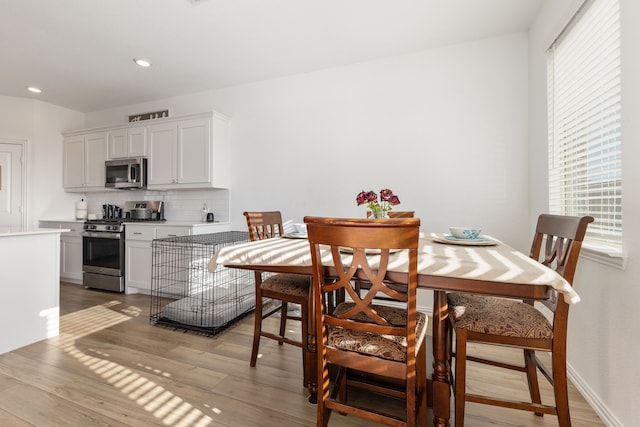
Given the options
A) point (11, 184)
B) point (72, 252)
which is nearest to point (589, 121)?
point (72, 252)

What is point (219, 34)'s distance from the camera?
9.05 feet

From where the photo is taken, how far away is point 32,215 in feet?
14.5

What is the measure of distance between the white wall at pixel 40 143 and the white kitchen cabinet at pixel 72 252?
1.93 feet

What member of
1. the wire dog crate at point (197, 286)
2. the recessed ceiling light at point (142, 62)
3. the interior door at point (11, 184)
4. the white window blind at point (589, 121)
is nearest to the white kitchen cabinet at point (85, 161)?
the interior door at point (11, 184)

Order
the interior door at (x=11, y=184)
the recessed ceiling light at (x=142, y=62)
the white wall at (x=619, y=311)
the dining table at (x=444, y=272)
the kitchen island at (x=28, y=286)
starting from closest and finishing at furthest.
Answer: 1. the dining table at (x=444, y=272)
2. the white wall at (x=619, y=311)
3. the kitchen island at (x=28, y=286)
4. the recessed ceiling light at (x=142, y=62)
5. the interior door at (x=11, y=184)

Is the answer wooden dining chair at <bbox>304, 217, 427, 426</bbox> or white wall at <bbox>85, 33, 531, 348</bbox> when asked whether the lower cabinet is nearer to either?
white wall at <bbox>85, 33, 531, 348</bbox>

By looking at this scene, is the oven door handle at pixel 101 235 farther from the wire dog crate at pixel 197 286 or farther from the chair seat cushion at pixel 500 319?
the chair seat cushion at pixel 500 319

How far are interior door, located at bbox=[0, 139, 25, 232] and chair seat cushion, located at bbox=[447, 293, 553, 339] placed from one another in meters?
5.79

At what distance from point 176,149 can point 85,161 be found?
71.9 inches

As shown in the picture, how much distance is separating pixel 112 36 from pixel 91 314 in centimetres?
271

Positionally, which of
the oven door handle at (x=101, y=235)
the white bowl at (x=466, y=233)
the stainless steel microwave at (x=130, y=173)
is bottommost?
the oven door handle at (x=101, y=235)

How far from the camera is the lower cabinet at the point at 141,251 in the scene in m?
3.62

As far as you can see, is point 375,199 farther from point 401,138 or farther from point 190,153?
point 190,153

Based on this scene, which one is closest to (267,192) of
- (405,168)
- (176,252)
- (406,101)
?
(176,252)
